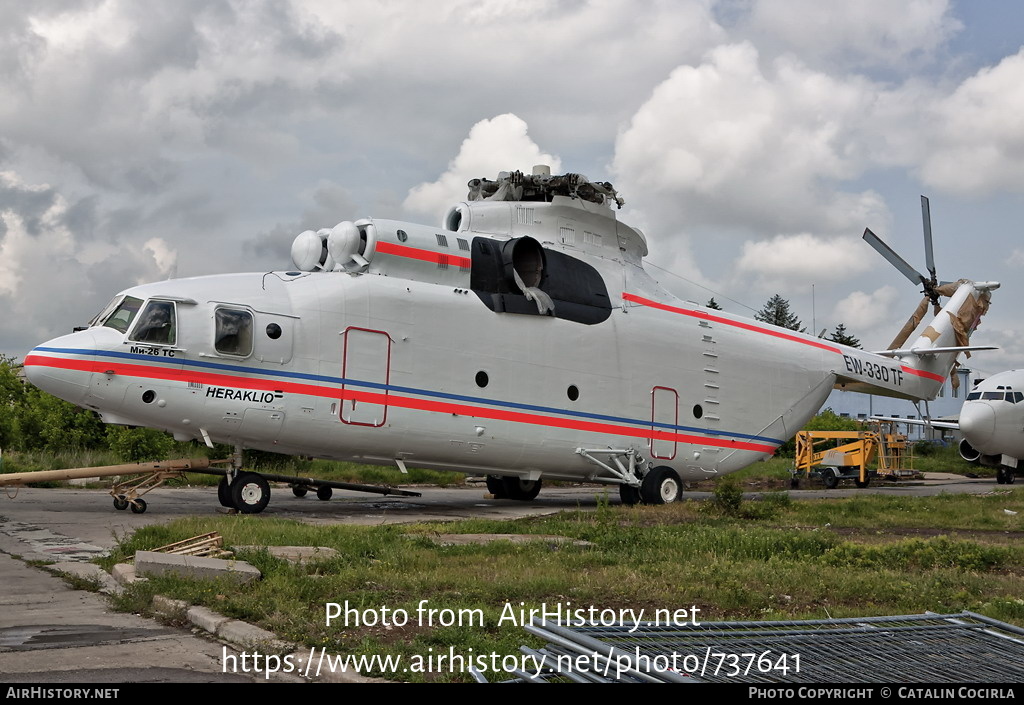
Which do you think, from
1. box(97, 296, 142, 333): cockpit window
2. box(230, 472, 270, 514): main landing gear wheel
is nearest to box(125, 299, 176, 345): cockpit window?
box(97, 296, 142, 333): cockpit window

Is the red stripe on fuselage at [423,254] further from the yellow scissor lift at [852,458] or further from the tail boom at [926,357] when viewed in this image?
the yellow scissor lift at [852,458]

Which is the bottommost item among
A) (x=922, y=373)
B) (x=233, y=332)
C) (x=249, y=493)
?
(x=249, y=493)

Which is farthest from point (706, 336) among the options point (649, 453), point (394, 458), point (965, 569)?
point (965, 569)

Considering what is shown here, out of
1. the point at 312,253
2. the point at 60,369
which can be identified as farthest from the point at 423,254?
the point at 60,369

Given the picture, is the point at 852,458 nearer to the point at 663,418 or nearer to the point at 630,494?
the point at 663,418

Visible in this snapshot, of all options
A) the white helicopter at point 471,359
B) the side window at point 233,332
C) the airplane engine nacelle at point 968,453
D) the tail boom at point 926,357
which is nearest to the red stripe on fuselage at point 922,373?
the tail boom at point 926,357

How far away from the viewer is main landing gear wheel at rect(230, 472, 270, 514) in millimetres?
15258

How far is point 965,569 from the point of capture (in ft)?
32.1

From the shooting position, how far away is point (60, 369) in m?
13.8

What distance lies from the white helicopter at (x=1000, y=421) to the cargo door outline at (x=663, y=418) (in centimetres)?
1533

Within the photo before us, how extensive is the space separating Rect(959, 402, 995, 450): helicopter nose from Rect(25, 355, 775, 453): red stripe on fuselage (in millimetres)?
16111

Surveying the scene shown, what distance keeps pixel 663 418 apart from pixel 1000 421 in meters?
17.2
